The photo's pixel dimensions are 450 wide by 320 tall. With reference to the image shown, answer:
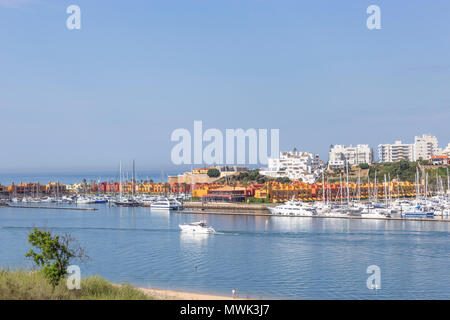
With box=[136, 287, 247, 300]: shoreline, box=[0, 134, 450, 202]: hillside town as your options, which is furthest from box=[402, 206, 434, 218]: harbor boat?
box=[136, 287, 247, 300]: shoreline

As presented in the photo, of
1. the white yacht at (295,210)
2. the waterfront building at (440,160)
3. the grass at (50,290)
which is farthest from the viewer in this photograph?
the waterfront building at (440,160)

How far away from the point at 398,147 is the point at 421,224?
5781 cm

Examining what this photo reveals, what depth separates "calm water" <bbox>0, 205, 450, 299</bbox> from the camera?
707 inches

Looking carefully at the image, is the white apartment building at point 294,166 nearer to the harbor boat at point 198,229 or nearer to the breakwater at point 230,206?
the breakwater at point 230,206

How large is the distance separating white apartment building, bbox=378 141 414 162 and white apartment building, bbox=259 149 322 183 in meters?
12.4

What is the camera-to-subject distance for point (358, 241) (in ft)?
92.0

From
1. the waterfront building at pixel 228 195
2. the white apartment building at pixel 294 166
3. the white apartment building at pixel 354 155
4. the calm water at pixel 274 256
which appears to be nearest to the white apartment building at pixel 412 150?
the white apartment building at pixel 354 155

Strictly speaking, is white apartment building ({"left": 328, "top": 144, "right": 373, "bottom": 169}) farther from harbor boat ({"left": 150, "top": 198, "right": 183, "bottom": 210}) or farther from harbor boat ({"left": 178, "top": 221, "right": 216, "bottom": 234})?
harbor boat ({"left": 178, "top": 221, "right": 216, "bottom": 234})

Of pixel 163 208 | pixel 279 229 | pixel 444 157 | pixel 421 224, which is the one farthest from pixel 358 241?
pixel 444 157

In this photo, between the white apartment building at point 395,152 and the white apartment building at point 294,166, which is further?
the white apartment building at point 395,152

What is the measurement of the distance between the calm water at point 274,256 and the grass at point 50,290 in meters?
5.23

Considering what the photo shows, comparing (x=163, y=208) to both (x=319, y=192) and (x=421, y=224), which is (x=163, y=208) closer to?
(x=319, y=192)

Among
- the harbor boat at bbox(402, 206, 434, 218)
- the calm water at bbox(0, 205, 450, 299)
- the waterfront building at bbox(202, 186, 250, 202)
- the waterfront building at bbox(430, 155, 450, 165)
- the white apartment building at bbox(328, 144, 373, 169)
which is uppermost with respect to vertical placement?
the white apartment building at bbox(328, 144, 373, 169)

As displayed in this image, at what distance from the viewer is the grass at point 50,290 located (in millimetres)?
10672
